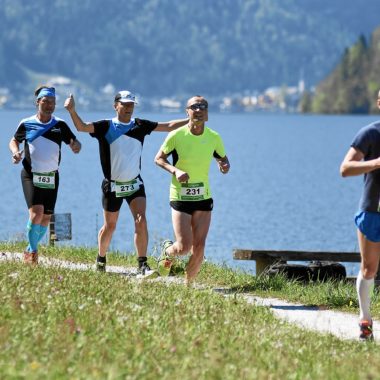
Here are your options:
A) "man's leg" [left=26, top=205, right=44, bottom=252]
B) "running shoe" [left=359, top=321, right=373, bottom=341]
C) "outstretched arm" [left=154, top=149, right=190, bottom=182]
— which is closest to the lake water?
"man's leg" [left=26, top=205, right=44, bottom=252]

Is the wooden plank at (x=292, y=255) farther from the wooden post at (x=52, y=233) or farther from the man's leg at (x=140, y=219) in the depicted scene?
the wooden post at (x=52, y=233)

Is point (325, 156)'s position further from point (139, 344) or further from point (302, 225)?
point (139, 344)

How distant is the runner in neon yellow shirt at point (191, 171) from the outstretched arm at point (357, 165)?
9.81 feet

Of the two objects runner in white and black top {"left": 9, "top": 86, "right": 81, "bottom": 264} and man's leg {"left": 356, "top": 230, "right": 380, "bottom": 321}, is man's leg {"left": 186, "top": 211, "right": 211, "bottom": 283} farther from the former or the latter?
man's leg {"left": 356, "top": 230, "right": 380, "bottom": 321}

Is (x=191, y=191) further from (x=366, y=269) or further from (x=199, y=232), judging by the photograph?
(x=366, y=269)

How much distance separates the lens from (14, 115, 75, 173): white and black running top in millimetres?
13812

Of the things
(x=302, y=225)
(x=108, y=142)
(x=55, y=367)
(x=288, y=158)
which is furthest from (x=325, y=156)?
(x=55, y=367)

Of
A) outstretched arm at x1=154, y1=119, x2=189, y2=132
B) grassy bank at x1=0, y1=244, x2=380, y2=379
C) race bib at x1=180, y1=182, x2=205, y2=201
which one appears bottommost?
grassy bank at x1=0, y1=244, x2=380, y2=379

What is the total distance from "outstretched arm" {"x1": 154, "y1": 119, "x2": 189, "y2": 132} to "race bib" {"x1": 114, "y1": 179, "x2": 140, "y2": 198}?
2.17 feet

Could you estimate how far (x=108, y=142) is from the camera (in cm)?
1381

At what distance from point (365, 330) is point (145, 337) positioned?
260 cm

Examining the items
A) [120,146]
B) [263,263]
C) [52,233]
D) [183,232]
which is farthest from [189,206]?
[52,233]

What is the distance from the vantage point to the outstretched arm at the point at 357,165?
9.95 m

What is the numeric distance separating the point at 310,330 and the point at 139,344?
2.71 m
